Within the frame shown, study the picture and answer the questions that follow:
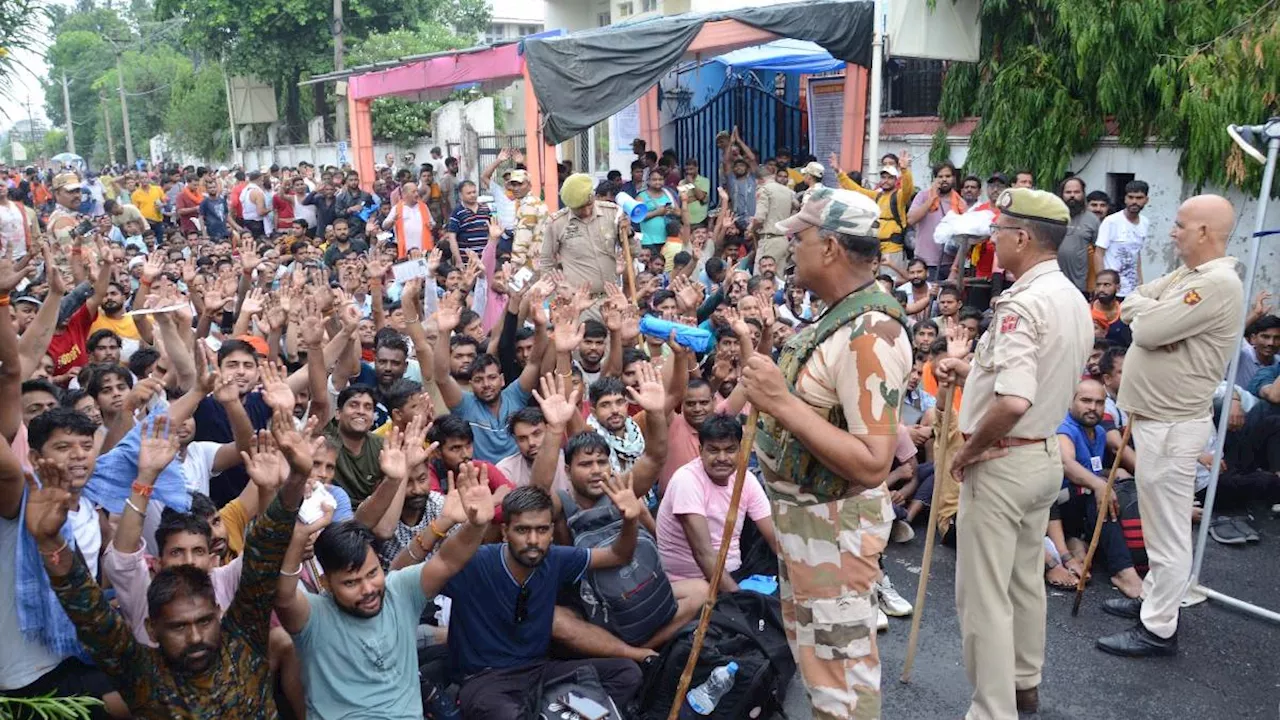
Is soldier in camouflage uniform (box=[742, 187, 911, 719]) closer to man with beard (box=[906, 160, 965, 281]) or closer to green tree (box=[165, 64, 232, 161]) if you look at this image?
man with beard (box=[906, 160, 965, 281])

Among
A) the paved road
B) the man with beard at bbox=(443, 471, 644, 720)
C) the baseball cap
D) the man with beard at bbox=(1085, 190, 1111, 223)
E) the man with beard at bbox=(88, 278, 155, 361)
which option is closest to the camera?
the man with beard at bbox=(443, 471, 644, 720)

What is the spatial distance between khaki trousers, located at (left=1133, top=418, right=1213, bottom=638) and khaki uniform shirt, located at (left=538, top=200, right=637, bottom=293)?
14.2ft

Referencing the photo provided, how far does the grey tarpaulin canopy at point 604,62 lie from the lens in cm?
1114

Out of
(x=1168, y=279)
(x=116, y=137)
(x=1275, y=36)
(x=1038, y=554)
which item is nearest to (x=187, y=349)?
(x=1038, y=554)

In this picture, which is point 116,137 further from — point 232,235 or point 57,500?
point 57,500

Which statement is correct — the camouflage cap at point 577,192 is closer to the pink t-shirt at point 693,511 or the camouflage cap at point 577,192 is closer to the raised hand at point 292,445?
the pink t-shirt at point 693,511

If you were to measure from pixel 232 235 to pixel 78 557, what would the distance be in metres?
13.6

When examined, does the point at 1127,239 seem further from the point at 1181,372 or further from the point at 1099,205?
the point at 1181,372

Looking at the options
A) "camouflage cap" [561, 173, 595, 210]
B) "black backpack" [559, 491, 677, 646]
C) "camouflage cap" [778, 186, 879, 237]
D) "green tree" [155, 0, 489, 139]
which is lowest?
"black backpack" [559, 491, 677, 646]

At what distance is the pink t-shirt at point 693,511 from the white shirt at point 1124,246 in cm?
570

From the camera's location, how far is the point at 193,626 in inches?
127

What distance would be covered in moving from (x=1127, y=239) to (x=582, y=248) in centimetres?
480

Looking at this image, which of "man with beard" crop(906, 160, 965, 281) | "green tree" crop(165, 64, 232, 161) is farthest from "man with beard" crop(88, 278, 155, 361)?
"green tree" crop(165, 64, 232, 161)

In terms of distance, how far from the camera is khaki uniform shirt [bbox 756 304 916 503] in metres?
2.84
